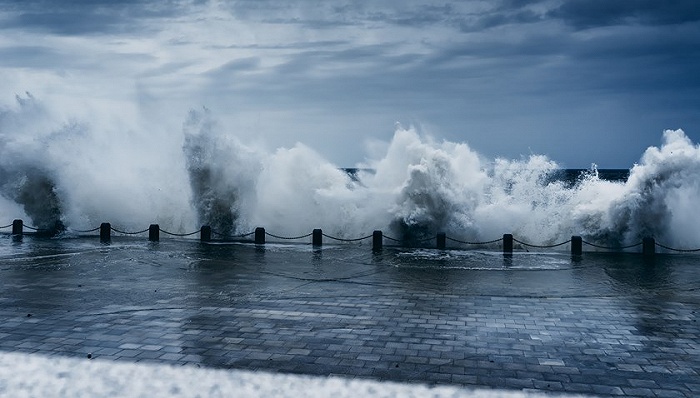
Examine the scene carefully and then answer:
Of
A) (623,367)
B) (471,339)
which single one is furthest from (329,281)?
(623,367)

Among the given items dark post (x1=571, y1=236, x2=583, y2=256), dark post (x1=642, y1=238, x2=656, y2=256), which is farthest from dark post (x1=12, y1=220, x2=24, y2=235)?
A: dark post (x1=642, y1=238, x2=656, y2=256)

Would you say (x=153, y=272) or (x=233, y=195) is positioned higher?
(x=233, y=195)

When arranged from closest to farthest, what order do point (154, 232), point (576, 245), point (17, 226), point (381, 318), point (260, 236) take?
point (381, 318) < point (576, 245) < point (260, 236) < point (154, 232) < point (17, 226)

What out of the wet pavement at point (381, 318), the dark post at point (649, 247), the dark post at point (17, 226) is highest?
the dark post at point (17, 226)

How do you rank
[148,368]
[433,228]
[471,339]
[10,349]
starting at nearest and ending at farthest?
[148,368] < [10,349] < [471,339] < [433,228]

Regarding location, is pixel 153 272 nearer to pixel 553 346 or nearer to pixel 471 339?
pixel 471 339

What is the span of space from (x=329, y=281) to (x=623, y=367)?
6162mm

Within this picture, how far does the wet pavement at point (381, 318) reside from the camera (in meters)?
5.98

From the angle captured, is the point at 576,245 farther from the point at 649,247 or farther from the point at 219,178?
the point at 219,178

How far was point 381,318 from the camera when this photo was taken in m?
8.14

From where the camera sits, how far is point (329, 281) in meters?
11.4

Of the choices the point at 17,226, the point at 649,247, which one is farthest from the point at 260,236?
the point at 649,247

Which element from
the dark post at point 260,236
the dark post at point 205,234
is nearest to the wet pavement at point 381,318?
the dark post at point 260,236

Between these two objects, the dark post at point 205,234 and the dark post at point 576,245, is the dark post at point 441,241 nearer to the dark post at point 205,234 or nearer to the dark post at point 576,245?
the dark post at point 576,245
